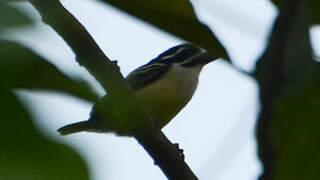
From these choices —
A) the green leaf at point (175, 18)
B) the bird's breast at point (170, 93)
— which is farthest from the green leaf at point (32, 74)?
the bird's breast at point (170, 93)

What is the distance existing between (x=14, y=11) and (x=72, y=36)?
0.84m

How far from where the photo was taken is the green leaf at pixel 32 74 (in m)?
0.53

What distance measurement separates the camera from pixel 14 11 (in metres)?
0.55

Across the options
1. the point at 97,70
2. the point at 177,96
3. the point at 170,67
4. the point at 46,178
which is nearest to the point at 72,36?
the point at 97,70

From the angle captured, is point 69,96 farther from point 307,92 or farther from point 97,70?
point 97,70

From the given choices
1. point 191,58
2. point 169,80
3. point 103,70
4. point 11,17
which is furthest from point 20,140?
point 191,58

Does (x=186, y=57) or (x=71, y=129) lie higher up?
(x=71, y=129)

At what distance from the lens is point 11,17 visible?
1.70 feet

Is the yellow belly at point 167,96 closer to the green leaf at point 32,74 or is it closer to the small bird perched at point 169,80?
the small bird perched at point 169,80

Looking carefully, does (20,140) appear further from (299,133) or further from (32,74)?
(299,133)

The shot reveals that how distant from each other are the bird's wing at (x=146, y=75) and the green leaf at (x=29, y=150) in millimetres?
3912

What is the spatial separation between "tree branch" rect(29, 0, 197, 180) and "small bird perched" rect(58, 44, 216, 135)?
1.85 m

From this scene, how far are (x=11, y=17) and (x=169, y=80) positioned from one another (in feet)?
13.3

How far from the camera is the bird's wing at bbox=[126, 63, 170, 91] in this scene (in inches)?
177
